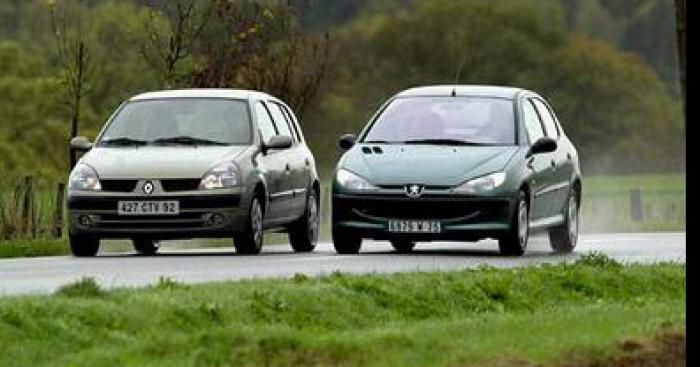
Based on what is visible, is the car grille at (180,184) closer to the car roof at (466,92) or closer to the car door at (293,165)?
the car door at (293,165)

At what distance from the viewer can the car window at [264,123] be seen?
25203 millimetres

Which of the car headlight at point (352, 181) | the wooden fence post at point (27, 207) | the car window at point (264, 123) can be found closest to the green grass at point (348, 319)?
the car headlight at point (352, 181)

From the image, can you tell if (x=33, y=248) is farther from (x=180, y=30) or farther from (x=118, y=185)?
(x=180, y=30)

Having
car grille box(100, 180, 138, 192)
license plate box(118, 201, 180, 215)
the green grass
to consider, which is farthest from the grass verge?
the green grass

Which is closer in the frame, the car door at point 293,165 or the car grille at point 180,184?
the car grille at point 180,184

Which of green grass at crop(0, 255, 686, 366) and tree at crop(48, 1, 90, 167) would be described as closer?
green grass at crop(0, 255, 686, 366)

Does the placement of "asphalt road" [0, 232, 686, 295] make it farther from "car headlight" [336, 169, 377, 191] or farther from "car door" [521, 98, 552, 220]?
"car headlight" [336, 169, 377, 191]

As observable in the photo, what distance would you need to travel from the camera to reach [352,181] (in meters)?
23.5

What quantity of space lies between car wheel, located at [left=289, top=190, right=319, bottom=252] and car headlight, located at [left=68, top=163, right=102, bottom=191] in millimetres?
2979

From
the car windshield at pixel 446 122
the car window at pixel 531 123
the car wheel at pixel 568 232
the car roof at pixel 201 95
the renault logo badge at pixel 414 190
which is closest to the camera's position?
the renault logo badge at pixel 414 190

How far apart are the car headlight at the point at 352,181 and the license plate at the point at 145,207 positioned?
1.60 m

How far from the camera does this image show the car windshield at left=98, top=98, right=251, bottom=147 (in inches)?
971

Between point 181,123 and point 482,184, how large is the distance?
343cm

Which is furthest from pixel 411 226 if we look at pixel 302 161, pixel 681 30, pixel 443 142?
pixel 681 30
